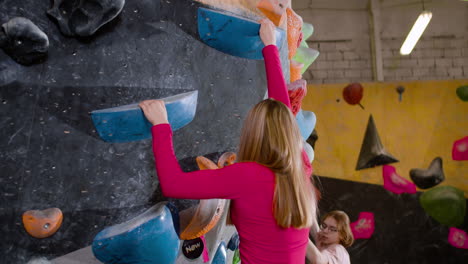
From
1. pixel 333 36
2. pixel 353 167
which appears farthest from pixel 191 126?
pixel 333 36

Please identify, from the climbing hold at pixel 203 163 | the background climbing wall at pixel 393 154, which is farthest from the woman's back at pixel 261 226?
the background climbing wall at pixel 393 154

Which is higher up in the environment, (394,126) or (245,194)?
(245,194)

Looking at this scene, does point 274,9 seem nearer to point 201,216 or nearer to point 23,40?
point 201,216

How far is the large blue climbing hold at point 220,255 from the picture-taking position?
1.13 meters

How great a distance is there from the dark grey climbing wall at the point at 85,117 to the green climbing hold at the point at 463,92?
13.9ft

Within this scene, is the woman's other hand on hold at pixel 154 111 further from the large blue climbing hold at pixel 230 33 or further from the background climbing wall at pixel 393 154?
the background climbing wall at pixel 393 154

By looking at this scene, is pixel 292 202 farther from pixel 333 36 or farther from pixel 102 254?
pixel 333 36

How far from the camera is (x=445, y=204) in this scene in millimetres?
4473

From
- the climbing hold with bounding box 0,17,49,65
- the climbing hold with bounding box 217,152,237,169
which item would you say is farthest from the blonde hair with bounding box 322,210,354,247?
the climbing hold with bounding box 0,17,49,65

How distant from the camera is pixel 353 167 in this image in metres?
4.49

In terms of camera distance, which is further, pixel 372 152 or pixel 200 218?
pixel 372 152

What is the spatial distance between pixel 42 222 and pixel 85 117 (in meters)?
0.20

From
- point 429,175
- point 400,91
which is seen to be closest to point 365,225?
point 429,175

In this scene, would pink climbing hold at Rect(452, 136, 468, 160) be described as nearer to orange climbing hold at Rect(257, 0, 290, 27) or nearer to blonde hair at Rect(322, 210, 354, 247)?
blonde hair at Rect(322, 210, 354, 247)
